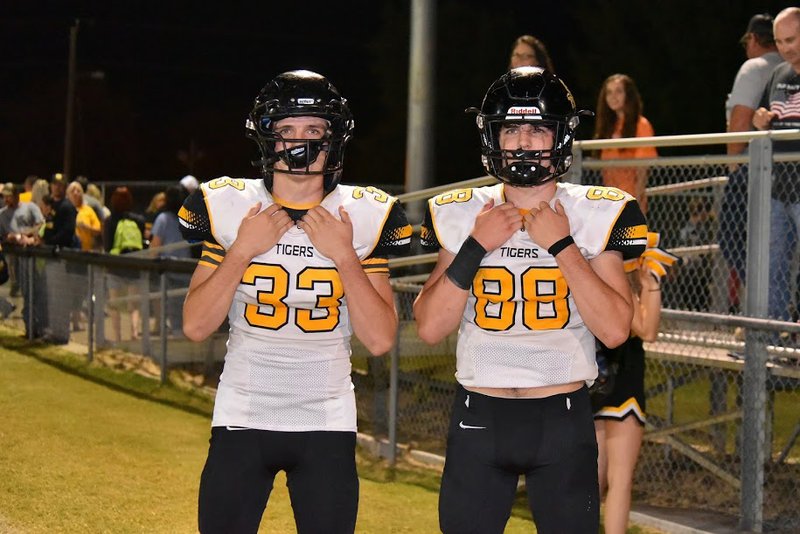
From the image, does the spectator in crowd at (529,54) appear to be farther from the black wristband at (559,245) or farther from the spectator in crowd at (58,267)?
the spectator in crowd at (58,267)

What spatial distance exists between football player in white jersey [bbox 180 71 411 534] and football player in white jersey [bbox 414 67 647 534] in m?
0.32

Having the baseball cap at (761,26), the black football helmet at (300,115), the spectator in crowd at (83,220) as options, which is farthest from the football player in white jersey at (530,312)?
the spectator in crowd at (83,220)

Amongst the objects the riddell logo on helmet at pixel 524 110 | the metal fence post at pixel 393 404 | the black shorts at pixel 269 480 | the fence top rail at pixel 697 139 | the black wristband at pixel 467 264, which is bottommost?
the metal fence post at pixel 393 404

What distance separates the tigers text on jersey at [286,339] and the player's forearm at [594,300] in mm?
703

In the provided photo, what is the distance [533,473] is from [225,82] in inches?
3452

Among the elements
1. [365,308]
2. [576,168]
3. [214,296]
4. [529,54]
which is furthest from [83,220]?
[365,308]

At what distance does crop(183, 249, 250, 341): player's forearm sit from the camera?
3.90 m

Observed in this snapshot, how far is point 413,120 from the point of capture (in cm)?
1127

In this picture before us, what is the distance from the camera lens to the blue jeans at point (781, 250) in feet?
23.4

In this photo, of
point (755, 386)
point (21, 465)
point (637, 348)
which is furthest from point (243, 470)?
point (21, 465)

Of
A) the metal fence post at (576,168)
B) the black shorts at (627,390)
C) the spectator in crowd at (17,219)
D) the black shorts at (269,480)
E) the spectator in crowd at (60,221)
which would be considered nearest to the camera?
the black shorts at (269,480)

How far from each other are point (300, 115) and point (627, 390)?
8.04ft

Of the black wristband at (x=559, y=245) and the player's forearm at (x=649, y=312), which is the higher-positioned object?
the black wristband at (x=559, y=245)

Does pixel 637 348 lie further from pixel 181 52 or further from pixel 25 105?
pixel 181 52
